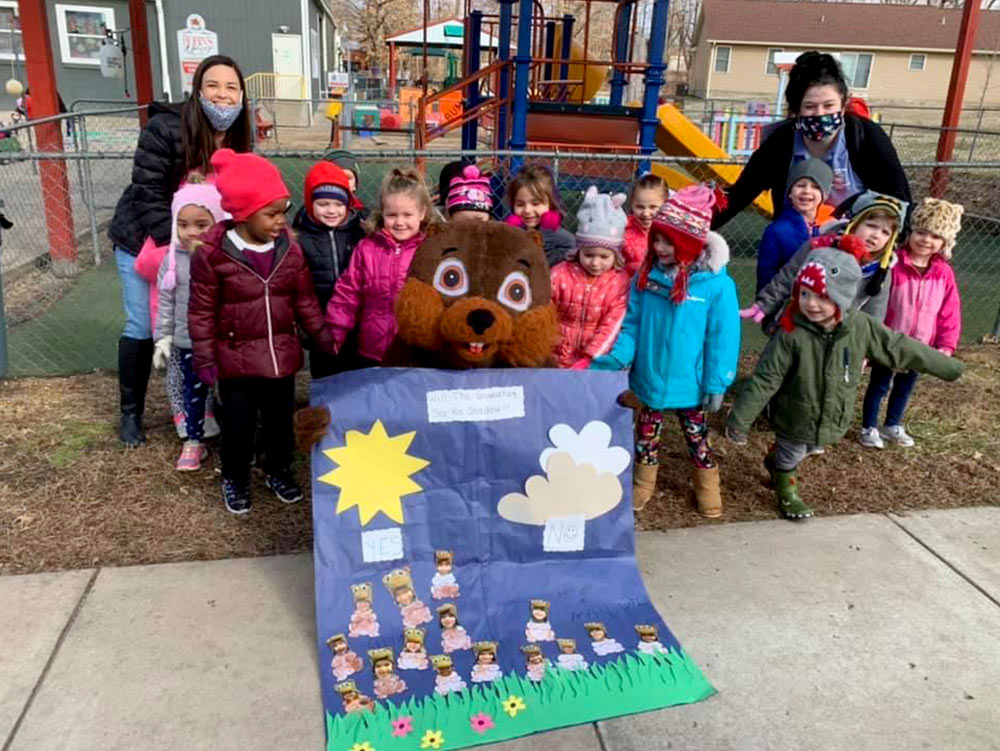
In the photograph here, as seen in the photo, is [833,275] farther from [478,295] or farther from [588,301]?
[478,295]

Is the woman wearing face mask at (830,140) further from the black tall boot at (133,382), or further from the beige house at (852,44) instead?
the beige house at (852,44)

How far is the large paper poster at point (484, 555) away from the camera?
2395 mm

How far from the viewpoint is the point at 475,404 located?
268cm

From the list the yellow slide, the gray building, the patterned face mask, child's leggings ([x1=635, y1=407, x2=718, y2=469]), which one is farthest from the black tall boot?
the gray building

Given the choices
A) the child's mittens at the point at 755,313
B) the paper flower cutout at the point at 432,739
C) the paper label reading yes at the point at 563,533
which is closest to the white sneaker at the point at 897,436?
the child's mittens at the point at 755,313

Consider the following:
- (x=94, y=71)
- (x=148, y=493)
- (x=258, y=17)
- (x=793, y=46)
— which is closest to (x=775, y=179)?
(x=148, y=493)

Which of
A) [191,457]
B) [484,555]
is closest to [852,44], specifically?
[191,457]

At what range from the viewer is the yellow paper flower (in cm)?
231

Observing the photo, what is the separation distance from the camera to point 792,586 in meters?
3.04

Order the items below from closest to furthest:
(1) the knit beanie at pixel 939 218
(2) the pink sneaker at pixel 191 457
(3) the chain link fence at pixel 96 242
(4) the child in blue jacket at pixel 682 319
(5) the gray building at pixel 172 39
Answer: (4) the child in blue jacket at pixel 682 319
(2) the pink sneaker at pixel 191 457
(1) the knit beanie at pixel 939 218
(3) the chain link fence at pixel 96 242
(5) the gray building at pixel 172 39

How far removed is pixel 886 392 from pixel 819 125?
1501 millimetres

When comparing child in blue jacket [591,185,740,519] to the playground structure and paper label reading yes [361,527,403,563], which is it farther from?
the playground structure

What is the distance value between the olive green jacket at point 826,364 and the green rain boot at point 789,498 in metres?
0.27

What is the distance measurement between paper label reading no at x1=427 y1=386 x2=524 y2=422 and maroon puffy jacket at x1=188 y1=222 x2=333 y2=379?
0.82 meters
